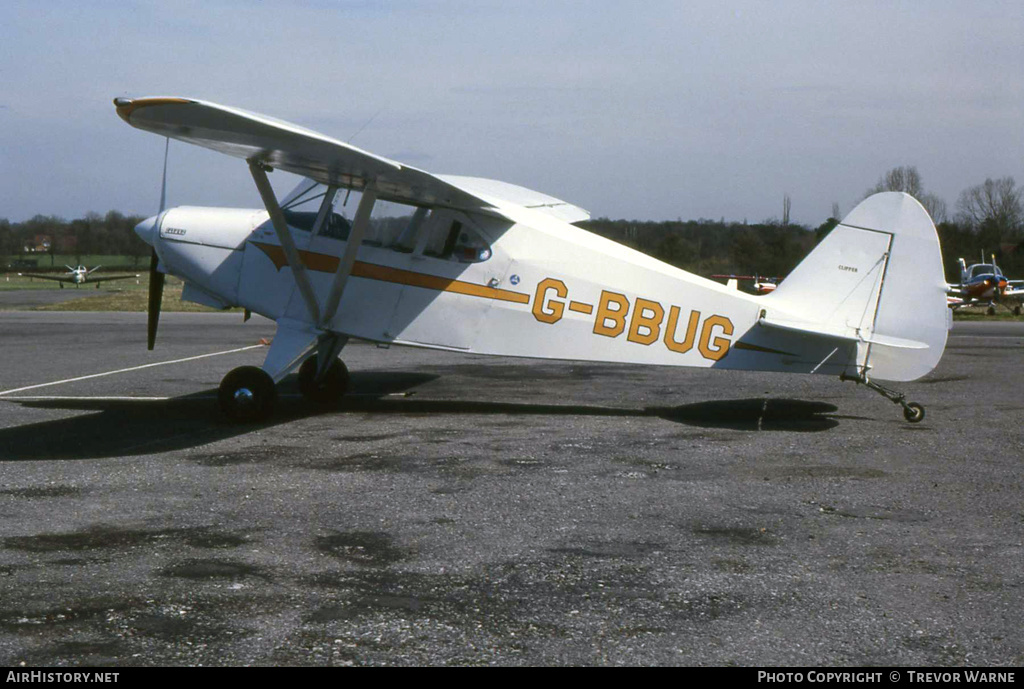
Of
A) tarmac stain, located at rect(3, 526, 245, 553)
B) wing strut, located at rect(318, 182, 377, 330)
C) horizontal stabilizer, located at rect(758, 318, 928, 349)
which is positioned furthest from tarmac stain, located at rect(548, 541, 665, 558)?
wing strut, located at rect(318, 182, 377, 330)

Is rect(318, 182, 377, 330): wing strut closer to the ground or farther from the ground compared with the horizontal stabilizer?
farther from the ground

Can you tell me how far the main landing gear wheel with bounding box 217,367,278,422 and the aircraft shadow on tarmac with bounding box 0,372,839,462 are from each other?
0.12m

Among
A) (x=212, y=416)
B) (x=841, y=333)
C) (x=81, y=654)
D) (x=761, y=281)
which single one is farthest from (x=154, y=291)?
(x=761, y=281)

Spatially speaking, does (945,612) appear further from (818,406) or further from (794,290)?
(818,406)

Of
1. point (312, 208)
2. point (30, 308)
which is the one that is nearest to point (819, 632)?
point (312, 208)

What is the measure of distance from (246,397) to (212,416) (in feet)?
2.97

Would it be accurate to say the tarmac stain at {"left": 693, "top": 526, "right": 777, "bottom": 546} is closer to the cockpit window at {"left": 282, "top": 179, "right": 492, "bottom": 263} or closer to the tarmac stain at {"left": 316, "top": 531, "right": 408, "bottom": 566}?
the tarmac stain at {"left": 316, "top": 531, "right": 408, "bottom": 566}

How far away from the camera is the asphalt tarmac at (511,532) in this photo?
3.92m

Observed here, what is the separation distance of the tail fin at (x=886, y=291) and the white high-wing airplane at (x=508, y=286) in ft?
0.04

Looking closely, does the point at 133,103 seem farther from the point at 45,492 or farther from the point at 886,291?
the point at 886,291

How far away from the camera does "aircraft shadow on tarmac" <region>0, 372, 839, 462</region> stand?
321 inches

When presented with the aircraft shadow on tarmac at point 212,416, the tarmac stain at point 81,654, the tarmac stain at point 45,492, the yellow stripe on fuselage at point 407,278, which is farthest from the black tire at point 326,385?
the tarmac stain at point 81,654

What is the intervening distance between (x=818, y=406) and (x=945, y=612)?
6.64 meters

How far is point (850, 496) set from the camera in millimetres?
6449
